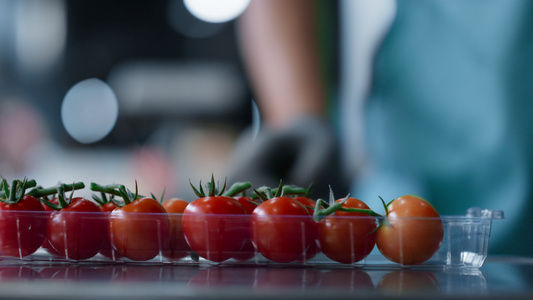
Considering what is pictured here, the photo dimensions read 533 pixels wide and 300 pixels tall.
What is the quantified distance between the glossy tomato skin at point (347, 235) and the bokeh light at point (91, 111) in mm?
1606

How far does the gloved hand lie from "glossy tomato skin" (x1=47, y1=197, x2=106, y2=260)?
1.23 meters

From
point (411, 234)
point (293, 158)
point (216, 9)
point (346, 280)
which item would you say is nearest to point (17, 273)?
point (346, 280)

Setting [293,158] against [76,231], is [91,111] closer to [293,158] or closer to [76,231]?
[293,158]

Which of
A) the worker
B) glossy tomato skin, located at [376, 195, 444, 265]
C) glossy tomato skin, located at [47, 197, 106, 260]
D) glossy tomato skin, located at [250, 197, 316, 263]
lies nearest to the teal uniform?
the worker

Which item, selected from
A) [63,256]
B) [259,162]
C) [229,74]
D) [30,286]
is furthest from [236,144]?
[30,286]

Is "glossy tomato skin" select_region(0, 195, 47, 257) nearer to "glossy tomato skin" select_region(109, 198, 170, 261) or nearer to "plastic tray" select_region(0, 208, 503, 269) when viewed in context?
"plastic tray" select_region(0, 208, 503, 269)

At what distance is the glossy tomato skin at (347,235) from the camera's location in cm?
68

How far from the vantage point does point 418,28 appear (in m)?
2.02

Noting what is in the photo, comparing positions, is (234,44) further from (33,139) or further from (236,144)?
(33,139)

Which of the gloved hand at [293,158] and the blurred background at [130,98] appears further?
the blurred background at [130,98]

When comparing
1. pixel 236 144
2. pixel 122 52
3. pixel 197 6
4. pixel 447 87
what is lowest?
pixel 236 144

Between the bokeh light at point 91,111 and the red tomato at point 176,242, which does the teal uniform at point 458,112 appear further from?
the red tomato at point 176,242

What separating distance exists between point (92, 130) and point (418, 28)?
137 cm

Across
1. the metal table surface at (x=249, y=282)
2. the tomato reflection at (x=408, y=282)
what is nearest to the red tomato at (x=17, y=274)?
the metal table surface at (x=249, y=282)
